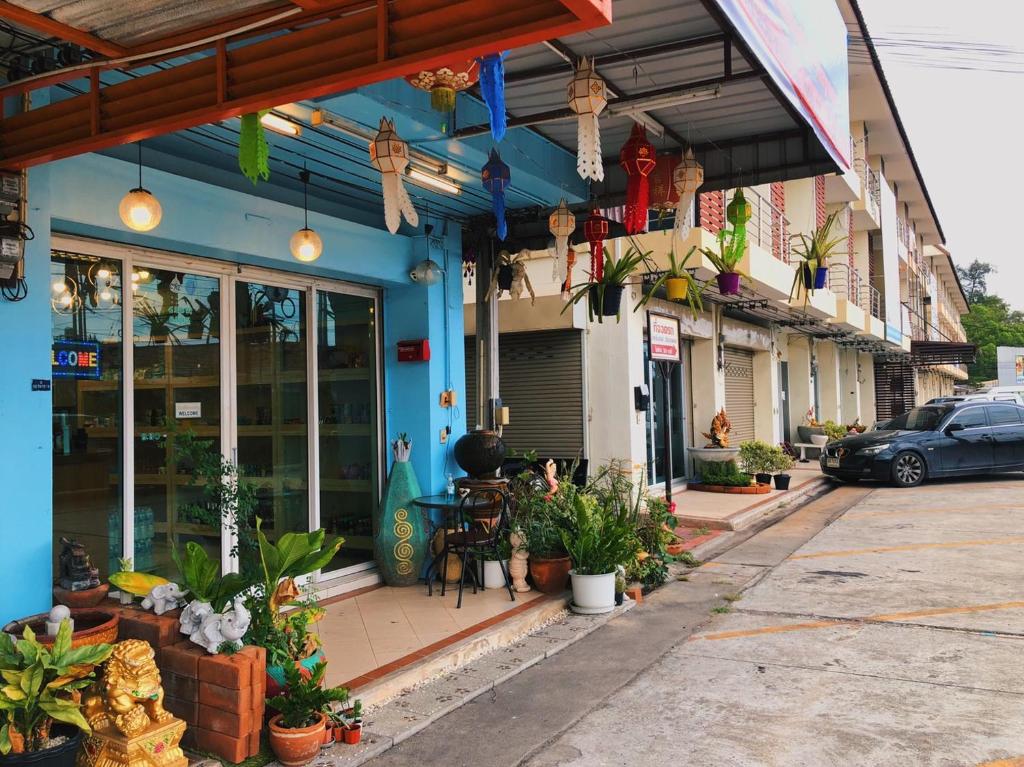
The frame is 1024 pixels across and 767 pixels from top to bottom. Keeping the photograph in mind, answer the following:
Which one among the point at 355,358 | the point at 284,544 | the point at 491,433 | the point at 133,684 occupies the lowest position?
the point at 133,684

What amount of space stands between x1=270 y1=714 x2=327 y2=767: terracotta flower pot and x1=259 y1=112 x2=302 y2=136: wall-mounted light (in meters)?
3.33

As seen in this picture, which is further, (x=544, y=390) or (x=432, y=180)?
(x=544, y=390)

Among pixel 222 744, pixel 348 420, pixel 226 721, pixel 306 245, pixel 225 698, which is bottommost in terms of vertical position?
pixel 222 744

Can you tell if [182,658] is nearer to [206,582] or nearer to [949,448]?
[206,582]

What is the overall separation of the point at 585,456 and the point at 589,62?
24.5 ft

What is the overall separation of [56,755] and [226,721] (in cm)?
73

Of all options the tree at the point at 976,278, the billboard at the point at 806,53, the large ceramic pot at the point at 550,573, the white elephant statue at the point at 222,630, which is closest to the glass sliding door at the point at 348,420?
the large ceramic pot at the point at 550,573

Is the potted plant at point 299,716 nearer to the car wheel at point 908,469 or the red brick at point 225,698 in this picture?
the red brick at point 225,698

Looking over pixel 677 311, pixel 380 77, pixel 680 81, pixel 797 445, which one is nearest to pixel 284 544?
pixel 380 77

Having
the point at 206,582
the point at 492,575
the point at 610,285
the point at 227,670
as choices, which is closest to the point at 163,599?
the point at 206,582

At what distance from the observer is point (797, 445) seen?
18.9m

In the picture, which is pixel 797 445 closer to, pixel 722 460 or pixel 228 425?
pixel 722 460

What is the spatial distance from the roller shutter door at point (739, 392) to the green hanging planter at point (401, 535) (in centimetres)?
968

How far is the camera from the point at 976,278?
90562 mm
